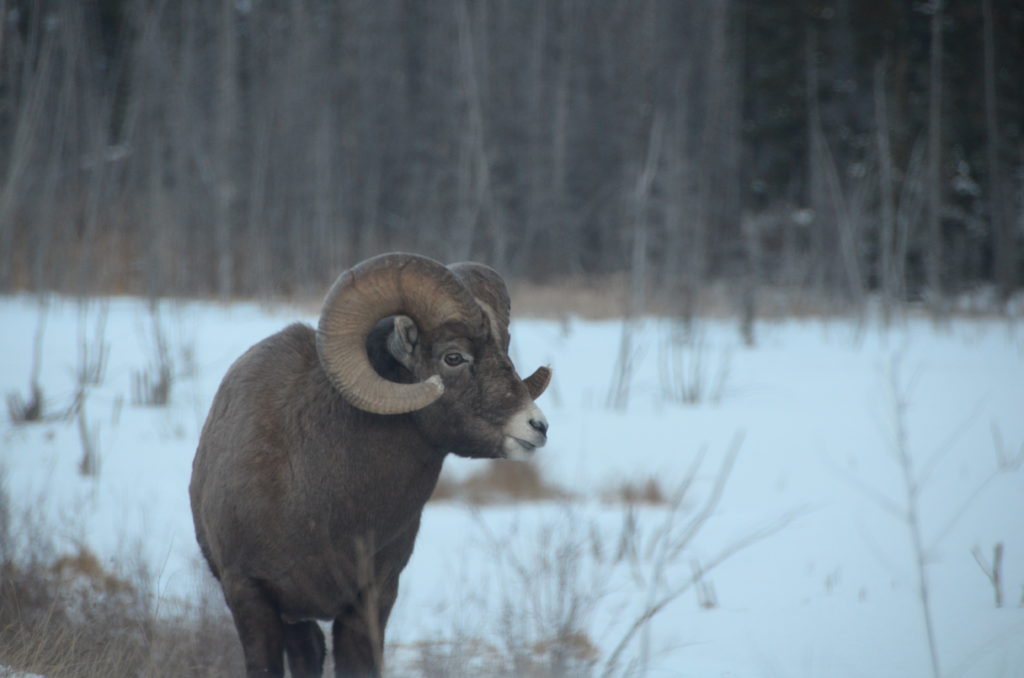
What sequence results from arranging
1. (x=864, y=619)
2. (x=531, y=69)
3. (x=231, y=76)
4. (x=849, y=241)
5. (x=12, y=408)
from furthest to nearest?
1. (x=531, y=69)
2. (x=231, y=76)
3. (x=849, y=241)
4. (x=12, y=408)
5. (x=864, y=619)

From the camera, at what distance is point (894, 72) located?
25516 mm

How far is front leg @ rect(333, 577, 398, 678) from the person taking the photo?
433cm

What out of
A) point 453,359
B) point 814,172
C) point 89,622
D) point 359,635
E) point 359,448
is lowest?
point 89,622

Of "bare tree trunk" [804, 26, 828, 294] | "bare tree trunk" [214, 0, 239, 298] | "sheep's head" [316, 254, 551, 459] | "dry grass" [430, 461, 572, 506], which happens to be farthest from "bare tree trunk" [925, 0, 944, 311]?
"sheep's head" [316, 254, 551, 459]

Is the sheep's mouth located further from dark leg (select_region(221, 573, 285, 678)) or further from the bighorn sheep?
dark leg (select_region(221, 573, 285, 678))

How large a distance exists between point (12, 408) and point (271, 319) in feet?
18.8

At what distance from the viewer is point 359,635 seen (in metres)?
4.38

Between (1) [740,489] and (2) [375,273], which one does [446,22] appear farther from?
(2) [375,273]

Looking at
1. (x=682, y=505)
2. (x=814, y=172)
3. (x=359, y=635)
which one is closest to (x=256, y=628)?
(x=359, y=635)

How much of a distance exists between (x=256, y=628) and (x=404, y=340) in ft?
4.45

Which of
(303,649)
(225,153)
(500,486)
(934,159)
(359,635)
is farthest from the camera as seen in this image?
(225,153)

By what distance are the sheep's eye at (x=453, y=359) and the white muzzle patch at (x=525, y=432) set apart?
33cm

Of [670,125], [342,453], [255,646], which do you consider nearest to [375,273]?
[342,453]

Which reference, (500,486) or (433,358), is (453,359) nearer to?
(433,358)
